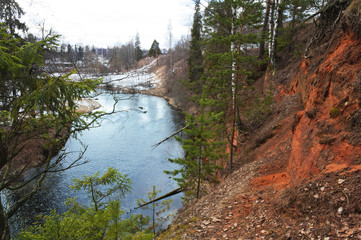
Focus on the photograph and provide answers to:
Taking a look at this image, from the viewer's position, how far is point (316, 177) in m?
4.58

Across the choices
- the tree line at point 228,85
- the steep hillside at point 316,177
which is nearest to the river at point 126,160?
the tree line at point 228,85

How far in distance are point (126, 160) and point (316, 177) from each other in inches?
601

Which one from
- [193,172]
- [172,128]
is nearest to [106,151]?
[172,128]

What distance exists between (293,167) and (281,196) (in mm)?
1357

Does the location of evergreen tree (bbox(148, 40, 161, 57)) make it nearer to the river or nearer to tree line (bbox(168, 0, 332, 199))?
the river

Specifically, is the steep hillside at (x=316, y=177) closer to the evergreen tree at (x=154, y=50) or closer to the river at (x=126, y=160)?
the river at (x=126, y=160)

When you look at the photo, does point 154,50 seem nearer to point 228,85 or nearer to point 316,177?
point 228,85

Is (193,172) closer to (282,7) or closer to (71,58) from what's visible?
(71,58)

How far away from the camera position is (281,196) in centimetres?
512

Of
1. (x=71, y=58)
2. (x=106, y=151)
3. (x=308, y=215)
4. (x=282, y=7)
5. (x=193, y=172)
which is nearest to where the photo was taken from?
(x=308, y=215)

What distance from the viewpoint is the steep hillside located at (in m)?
3.81

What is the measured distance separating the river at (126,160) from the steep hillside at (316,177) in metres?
5.12

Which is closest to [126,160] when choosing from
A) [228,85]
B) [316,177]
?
[228,85]

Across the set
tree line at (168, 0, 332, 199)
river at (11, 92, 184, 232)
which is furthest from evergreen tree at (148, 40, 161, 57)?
tree line at (168, 0, 332, 199)
